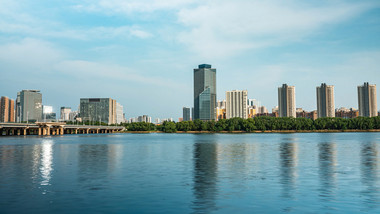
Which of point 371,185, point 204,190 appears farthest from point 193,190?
point 371,185

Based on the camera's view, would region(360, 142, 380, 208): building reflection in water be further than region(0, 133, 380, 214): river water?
Yes

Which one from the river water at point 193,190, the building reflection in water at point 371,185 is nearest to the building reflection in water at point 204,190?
the river water at point 193,190

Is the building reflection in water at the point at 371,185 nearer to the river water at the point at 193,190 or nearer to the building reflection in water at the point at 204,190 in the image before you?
the river water at the point at 193,190

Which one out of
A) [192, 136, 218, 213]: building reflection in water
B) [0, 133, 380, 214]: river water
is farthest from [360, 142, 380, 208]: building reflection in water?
[192, 136, 218, 213]: building reflection in water

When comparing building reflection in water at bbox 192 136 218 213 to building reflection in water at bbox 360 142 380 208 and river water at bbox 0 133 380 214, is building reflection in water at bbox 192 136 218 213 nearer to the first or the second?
river water at bbox 0 133 380 214

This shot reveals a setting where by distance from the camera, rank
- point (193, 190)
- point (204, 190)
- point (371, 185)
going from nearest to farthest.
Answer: point (204, 190), point (193, 190), point (371, 185)

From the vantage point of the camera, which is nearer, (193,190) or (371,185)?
(193,190)

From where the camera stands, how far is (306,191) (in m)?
27.3

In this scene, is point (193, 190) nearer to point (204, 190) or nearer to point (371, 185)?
point (204, 190)

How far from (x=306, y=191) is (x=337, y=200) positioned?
10.8ft

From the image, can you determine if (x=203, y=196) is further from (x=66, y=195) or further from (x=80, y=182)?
(x=80, y=182)

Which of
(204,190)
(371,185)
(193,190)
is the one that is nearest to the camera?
(204,190)

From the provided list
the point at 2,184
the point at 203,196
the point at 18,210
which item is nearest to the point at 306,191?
the point at 203,196

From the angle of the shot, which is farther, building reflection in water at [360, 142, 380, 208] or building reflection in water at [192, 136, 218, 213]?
building reflection in water at [360, 142, 380, 208]
